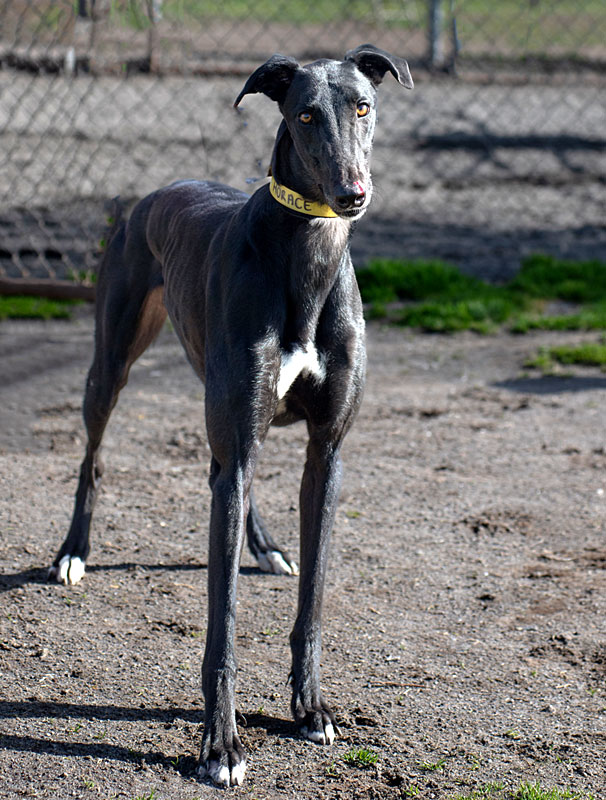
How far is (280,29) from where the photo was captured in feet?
59.7

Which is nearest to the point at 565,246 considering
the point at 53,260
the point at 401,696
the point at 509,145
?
the point at 509,145

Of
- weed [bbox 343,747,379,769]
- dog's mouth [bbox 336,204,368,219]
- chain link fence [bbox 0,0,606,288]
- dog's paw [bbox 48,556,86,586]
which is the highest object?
dog's mouth [bbox 336,204,368,219]

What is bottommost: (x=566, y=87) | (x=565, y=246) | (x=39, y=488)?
(x=39, y=488)

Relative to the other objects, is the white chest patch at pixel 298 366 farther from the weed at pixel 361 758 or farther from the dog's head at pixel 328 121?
the weed at pixel 361 758

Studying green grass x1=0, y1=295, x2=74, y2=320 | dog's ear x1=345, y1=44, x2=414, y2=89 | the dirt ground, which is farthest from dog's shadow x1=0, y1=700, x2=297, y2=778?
green grass x1=0, y1=295, x2=74, y2=320

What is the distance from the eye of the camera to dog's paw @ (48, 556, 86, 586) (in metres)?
3.99

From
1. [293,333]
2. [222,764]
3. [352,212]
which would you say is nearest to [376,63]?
[352,212]

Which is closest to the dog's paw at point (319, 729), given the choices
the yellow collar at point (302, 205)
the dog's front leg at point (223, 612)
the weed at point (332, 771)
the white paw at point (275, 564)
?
the weed at point (332, 771)

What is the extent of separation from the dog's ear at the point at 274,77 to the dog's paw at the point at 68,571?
195 cm

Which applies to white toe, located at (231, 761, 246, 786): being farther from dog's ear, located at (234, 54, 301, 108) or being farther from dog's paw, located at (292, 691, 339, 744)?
dog's ear, located at (234, 54, 301, 108)

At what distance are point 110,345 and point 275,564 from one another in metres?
1.08

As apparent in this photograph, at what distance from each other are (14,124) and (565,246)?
5483mm

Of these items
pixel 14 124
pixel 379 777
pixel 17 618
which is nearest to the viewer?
pixel 379 777

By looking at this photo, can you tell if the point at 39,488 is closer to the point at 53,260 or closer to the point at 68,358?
the point at 68,358
